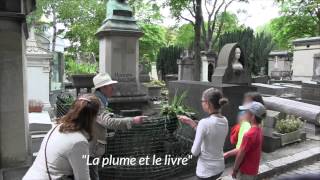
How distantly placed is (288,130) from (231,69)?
2.18m

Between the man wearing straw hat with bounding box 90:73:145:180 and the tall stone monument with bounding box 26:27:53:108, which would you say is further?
the tall stone monument with bounding box 26:27:53:108

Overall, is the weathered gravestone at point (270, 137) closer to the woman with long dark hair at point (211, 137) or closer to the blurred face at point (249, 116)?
the blurred face at point (249, 116)

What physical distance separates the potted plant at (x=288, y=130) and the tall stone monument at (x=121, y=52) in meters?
3.63

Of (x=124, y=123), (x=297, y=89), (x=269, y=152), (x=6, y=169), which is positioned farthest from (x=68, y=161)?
(x=297, y=89)

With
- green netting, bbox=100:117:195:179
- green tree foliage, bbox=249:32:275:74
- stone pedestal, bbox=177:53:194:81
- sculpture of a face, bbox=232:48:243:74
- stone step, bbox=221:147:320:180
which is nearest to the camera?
green netting, bbox=100:117:195:179

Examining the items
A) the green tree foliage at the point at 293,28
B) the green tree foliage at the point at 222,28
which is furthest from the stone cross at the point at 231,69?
Answer: the green tree foliage at the point at 293,28

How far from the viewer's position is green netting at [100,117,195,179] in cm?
586

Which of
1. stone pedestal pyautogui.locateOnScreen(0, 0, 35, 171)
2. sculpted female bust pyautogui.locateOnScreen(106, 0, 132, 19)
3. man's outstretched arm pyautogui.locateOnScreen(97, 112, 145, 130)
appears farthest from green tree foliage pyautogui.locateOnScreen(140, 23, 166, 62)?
man's outstretched arm pyautogui.locateOnScreen(97, 112, 145, 130)

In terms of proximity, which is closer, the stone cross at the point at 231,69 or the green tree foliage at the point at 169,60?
the stone cross at the point at 231,69

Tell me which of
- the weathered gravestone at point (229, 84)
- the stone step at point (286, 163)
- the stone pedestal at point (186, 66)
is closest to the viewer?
the stone step at point (286, 163)

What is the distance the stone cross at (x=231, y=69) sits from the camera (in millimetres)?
Answer: 8023

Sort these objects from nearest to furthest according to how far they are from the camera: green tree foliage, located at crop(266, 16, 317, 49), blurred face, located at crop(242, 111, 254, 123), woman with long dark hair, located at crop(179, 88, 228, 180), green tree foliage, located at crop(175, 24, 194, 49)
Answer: woman with long dark hair, located at crop(179, 88, 228, 180) → blurred face, located at crop(242, 111, 254, 123) → green tree foliage, located at crop(266, 16, 317, 49) → green tree foliage, located at crop(175, 24, 194, 49)

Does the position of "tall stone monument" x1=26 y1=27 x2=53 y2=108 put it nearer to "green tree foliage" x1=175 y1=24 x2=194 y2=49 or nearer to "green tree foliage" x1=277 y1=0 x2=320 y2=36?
"green tree foliage" x1=175 y1=24 x2=194 y2=49

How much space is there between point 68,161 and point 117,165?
3074 mm
